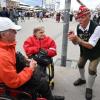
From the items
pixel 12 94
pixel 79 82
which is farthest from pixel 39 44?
pixel 12 94

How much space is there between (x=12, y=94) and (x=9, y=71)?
1.45 feet

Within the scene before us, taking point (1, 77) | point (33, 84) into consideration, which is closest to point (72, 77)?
point (33, 84)

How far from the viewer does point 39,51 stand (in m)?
5.31

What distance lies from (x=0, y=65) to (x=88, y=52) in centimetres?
230

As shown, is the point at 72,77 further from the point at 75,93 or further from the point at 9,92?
the point at 9,92

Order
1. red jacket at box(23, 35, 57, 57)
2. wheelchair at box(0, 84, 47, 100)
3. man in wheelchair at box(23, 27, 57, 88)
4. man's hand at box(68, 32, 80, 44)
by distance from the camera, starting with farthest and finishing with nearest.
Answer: red jacket at box(23, 35, 57, 57), man in wheelchair at box(23, 27, 57, 88), man's hand at box(68, 32, 80, 44), wheelchair at box(0, 84, 47, 100)

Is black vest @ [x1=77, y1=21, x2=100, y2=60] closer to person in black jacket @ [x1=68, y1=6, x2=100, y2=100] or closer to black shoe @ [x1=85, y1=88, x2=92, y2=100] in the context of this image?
person in black jacket @ [x1=68, y1=6, x2=100, y2=100]

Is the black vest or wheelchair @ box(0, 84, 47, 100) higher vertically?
the black vest

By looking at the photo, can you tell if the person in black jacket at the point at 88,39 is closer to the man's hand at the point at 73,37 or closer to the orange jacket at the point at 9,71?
the man's hand at the point at 73,37

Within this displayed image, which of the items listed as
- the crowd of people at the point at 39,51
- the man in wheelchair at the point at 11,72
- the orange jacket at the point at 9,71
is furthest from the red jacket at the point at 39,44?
the orange jacket at the point at 9,71

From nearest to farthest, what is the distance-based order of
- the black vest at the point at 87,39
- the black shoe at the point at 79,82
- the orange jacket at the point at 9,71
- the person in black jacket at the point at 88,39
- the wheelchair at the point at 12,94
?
the orange jacket at the point at 9,71 < the wheelchair at the point at 12,94 < the person in black jacket at the point at 88,39 < the black vest at the point at 87,39 < the black shoe at the point at 79,82

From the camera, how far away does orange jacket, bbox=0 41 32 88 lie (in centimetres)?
345

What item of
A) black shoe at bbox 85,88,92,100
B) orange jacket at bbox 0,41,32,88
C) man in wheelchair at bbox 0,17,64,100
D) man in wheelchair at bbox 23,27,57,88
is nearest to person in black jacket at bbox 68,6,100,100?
black shoe at bbox 85,88,92,100

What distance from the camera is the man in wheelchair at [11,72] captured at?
11.4 ft
